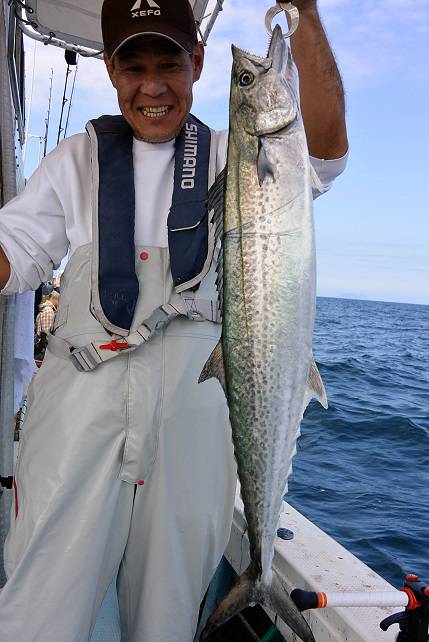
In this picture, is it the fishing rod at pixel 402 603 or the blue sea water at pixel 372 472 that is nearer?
the fishing rod at pixel 402 603

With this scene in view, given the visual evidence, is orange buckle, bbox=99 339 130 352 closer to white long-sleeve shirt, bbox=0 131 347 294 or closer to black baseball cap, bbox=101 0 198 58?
white long-sleeve shirt, bbox=0 131 347 294

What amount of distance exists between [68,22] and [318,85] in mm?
2659

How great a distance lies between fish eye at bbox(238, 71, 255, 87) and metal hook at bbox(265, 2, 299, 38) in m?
0.13

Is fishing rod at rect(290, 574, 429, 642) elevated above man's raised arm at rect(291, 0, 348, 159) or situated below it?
below

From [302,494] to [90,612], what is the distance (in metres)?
6.09

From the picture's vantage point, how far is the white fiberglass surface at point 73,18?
12.7 ft

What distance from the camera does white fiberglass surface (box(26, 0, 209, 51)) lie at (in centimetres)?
388

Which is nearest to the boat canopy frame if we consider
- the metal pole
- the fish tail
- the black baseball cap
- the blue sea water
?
the metal pole

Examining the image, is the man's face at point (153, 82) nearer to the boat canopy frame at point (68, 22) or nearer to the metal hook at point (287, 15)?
the metal hook at point (287, 15)

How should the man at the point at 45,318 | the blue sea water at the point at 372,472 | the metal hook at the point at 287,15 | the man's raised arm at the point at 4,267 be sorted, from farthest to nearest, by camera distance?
the man at the point at 45,318 < the blue sea water at the point at 372,472 < the man's raised arm at the point at 4,267 < the metal hook at the point at 287,15

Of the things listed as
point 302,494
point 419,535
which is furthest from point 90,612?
point 302,494

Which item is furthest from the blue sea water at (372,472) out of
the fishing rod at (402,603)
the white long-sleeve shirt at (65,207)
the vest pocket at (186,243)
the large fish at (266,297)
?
the white long-sleeve shirt at (65,207)

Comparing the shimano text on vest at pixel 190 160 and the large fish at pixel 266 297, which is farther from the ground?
the shimano text on vest at pixel 190 160

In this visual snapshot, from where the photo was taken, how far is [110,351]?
2.25 metres
